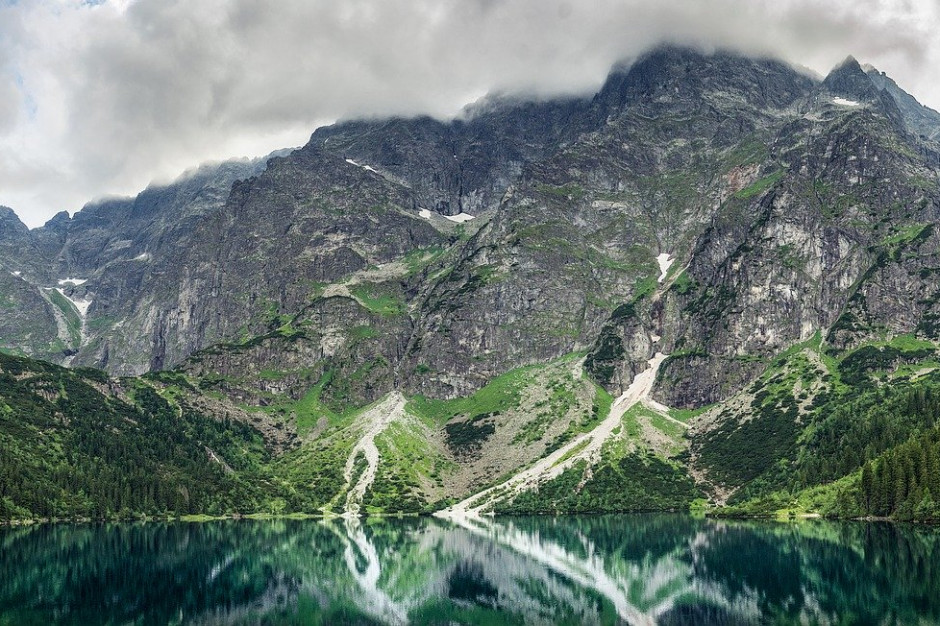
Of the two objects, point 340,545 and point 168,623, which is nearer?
point 168,623

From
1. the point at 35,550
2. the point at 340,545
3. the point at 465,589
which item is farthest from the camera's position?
the point at 340,545

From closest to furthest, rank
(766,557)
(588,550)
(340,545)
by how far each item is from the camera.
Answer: (766,557)
(588,550)
(340,545)

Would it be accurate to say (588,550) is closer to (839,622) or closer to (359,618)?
(359,618)

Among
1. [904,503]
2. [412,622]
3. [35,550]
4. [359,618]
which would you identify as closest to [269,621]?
[359,618]

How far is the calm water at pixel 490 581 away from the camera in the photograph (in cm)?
9038

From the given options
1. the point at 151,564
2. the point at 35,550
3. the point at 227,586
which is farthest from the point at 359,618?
the point at 35,550

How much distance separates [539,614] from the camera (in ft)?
318

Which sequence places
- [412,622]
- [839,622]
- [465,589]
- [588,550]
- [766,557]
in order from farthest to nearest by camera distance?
[588,550]
[766,557]
[465,589]
[412,622]
[839,622]

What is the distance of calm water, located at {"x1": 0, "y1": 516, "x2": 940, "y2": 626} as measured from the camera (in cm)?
9038

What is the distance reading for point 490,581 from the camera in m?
125

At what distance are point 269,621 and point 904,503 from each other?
138 m

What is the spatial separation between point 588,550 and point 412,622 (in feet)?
278

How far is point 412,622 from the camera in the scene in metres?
91.4

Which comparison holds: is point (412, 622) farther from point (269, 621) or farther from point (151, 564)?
point (151, 564)
